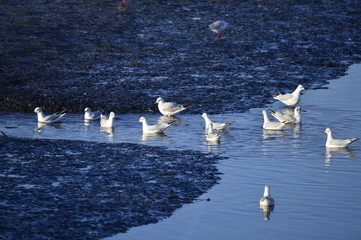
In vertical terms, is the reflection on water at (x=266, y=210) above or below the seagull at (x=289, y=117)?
below

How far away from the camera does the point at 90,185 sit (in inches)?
551

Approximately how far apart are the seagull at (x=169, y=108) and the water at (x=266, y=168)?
294mm

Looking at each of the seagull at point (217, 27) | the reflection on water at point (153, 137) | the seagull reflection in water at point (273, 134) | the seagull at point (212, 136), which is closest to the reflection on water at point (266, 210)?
the seagull at point (212, 136)

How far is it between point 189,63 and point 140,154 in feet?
37.0

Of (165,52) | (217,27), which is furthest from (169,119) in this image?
(217,27)

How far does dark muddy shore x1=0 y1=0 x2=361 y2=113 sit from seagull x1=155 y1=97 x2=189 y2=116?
2.77 ft

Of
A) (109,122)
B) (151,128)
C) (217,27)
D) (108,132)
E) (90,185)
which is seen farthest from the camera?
(217,27)

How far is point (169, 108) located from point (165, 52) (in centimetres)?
756

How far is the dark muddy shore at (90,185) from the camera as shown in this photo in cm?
1188

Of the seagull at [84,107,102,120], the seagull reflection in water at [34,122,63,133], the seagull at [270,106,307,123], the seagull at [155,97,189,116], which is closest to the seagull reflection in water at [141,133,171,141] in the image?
the seagull at [155,97,189,116]

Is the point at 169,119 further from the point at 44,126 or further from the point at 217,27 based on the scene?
the point at 217,27

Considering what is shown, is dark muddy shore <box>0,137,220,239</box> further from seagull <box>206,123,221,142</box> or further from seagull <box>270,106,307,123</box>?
seagull <box>270,106,307,123</box>

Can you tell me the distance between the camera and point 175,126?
821 inches

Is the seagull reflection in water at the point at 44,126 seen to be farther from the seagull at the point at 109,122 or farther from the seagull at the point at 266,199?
the seagull at the point at 266,199
